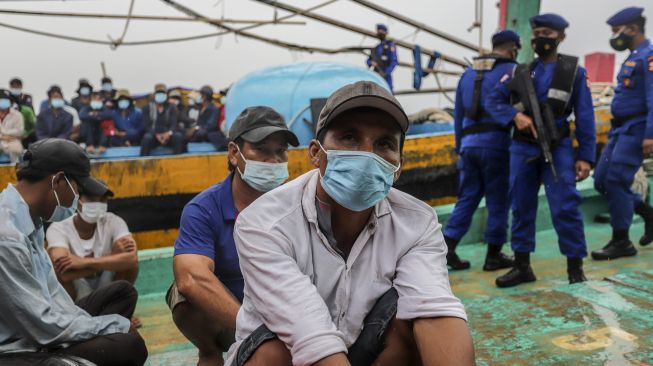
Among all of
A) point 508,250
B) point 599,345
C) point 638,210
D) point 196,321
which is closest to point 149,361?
point 196,321

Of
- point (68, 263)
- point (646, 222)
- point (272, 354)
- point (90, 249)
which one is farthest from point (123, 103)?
point (272, 354)

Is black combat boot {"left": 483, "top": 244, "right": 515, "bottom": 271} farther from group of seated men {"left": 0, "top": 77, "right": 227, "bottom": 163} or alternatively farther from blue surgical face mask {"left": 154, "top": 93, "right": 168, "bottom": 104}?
blue surgical face mask {"left": 154, "top": 93, "right": 168, "bottom": 104}

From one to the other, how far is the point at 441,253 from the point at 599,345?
121cm

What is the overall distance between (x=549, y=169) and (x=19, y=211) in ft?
10.6

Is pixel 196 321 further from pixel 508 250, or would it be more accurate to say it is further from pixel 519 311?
pixel 508 250

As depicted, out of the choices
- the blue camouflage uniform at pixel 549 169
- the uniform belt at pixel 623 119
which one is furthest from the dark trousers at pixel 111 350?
the uniform belt at pixel 623 119

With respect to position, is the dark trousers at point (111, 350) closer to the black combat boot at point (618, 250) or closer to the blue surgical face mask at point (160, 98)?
the black combat boot at point (618, 250)

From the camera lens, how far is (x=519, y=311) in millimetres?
2930

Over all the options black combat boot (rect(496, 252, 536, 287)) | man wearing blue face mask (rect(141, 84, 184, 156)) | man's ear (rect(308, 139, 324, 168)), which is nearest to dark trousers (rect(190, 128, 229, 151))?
man wearing blue face mask (rect(141, 84, 184, 156))

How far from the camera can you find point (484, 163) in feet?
14.5

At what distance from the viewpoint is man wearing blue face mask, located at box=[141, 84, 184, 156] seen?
32.7 feet

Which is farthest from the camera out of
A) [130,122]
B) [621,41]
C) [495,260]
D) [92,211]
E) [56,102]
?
[130,122]

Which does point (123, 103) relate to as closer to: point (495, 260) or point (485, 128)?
point (485, 128)

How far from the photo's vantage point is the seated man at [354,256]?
1479 mm
